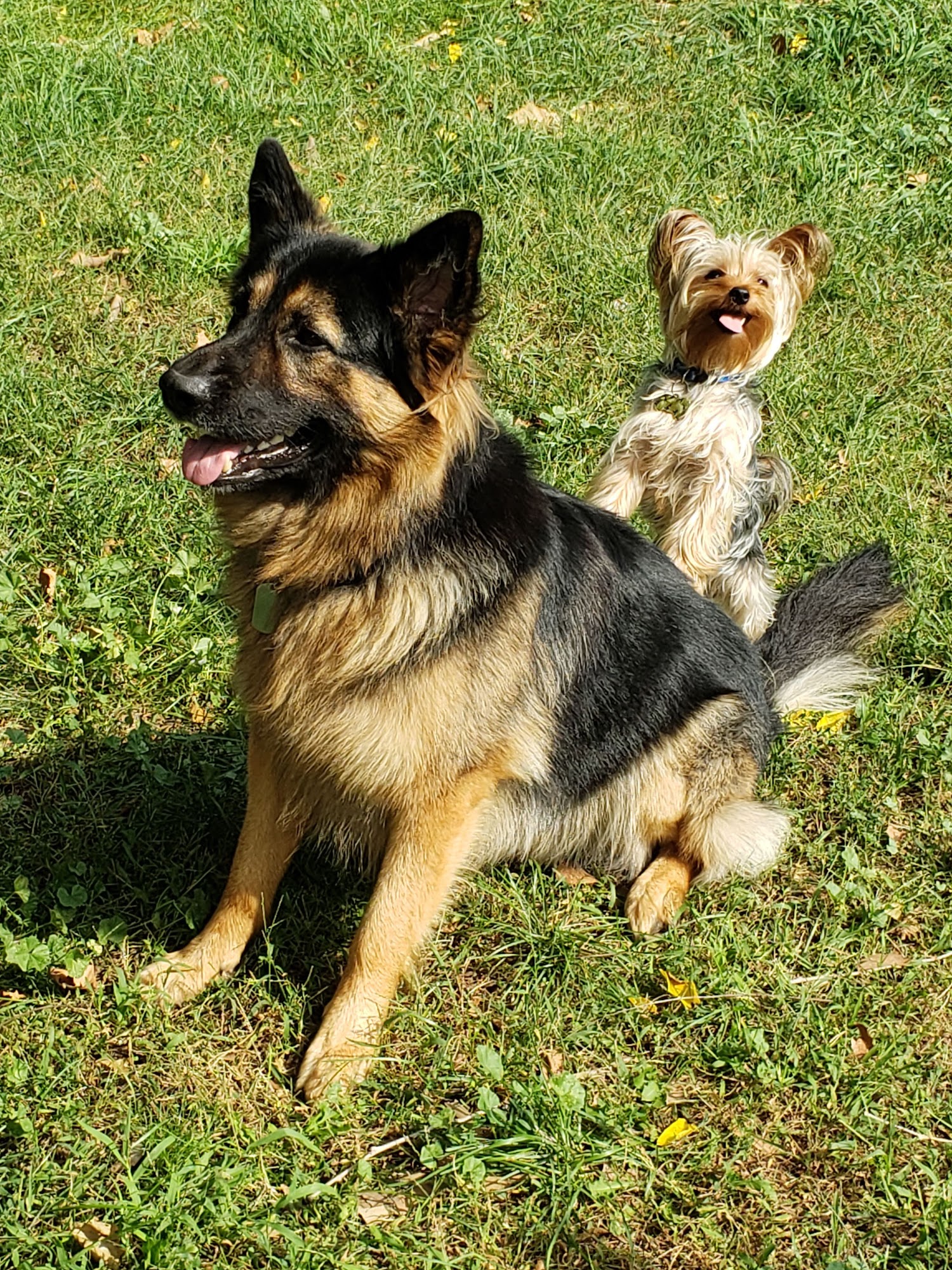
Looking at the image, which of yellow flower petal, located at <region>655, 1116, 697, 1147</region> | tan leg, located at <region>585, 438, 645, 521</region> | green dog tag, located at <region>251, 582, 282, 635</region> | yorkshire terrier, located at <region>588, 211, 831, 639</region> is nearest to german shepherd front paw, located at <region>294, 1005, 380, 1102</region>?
yellow flower petal, located at <region>655, 1116, 697, 1147</region>

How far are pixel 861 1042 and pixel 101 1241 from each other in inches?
86.2

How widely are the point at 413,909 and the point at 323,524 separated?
1094 mm

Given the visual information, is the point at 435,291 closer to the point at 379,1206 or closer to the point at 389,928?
the point at 389,928

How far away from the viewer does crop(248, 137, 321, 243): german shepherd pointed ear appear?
312 cm

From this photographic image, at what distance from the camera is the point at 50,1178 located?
9.22ft

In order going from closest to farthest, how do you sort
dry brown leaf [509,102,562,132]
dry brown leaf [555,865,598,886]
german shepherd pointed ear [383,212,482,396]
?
german shepherd pointed ear [383,212,482,396] < dry brown leaf [555,865,598,886] < dry brown leaf [509,102,562,132]

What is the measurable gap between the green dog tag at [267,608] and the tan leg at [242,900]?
395 millimetres

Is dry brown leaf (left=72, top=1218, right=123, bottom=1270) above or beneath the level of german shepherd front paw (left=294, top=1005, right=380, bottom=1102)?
above

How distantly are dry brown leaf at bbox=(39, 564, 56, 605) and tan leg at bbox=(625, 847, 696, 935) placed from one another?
253 centimetres

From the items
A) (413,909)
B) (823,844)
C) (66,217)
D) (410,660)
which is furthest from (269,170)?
(66,217)

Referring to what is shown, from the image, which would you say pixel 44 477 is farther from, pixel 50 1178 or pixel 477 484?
pixel 50 1178

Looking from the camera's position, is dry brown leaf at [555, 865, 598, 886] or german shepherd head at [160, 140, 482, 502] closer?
german shepherd head at [160, 140, 482, 502]

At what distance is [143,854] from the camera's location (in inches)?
147

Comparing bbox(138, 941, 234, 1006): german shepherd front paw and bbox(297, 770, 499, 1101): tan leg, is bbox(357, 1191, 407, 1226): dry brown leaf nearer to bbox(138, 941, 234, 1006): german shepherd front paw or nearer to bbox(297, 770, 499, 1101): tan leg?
bbox(297, 770, 499, 1101): tan leg
